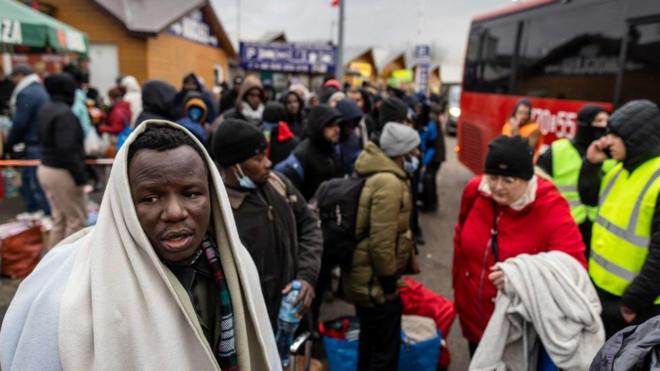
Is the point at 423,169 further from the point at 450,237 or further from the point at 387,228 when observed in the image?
the point at 387,228

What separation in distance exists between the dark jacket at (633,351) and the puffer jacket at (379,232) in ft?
5.41

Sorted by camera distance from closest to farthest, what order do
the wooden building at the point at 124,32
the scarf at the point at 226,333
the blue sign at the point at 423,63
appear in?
the scarf at the point at 226,333 < the wooden building at the point at 124,32 < the blue sign at the point at 423,63

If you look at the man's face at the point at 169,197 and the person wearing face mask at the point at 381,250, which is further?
the person wearing face mask at the point at 381,250

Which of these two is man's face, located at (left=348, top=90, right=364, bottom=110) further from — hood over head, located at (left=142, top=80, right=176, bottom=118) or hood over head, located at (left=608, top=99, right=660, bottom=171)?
hood over head, located at (left=608, top=99, right=660, bottom=171)

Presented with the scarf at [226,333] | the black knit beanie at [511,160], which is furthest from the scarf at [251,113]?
the scarf at [226,333]

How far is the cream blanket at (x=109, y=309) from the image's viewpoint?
1147mm

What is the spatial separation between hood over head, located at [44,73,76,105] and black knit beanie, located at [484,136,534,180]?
4.36 m

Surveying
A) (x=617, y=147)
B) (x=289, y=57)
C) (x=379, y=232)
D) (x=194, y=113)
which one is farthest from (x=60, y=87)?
(x=289, y=57)

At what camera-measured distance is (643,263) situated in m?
2.57

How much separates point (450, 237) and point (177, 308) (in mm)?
6368

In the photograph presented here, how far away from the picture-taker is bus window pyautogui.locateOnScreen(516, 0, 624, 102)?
20.2 feet

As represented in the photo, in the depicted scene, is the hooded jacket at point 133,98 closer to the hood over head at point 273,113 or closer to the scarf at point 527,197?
the hood over head at point 273,113

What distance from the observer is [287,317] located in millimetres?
2488

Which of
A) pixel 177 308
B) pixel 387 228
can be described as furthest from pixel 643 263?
pixel 177 308
